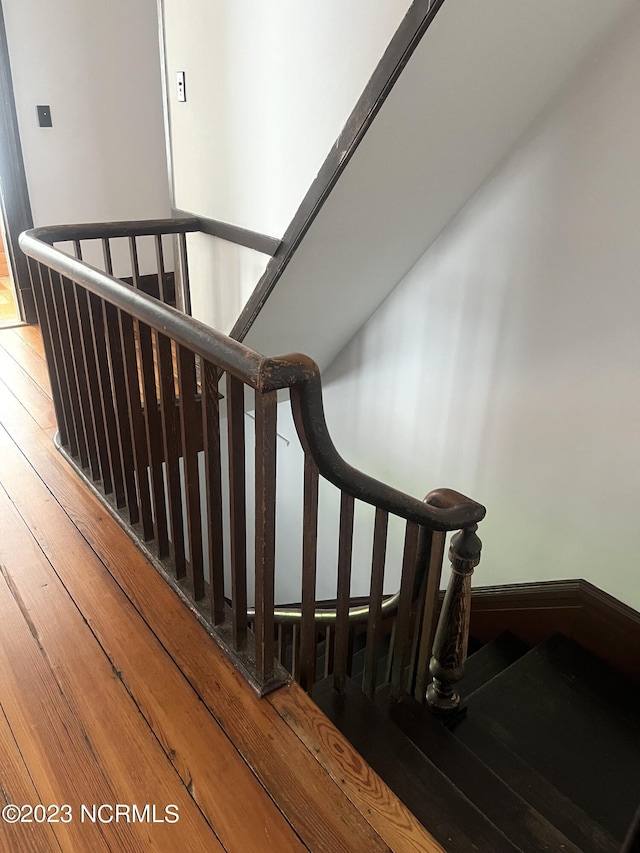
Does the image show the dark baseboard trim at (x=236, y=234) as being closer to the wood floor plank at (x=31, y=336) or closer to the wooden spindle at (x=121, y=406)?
the wooden spindle at (x=121, y=406)

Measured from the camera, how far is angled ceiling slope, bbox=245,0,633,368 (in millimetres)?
1635

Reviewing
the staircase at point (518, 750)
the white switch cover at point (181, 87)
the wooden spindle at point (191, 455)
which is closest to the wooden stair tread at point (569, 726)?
the staircase at point (518, 750)

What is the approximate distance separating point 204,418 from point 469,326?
1462 millimetres

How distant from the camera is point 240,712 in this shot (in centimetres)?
145

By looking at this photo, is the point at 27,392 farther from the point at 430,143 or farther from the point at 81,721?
the point at 430,143

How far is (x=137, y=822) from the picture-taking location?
1229 mm

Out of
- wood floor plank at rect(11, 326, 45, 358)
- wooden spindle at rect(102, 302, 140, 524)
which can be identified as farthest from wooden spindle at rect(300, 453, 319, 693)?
wood floor plank at rect(11, 326, 45, 358)


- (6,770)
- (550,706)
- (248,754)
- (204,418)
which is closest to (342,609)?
(248,754)

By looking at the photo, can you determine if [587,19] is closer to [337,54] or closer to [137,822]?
[337,54]

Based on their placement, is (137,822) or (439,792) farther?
(439,792)

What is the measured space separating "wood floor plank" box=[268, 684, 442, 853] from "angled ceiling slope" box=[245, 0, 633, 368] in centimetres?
148

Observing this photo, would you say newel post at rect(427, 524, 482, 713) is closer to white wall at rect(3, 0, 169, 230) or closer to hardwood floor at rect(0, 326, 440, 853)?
hardwood floor at rect(0, 326, 440, 853)

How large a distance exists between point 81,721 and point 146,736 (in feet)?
0.51

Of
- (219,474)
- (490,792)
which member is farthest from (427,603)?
(219,474)
